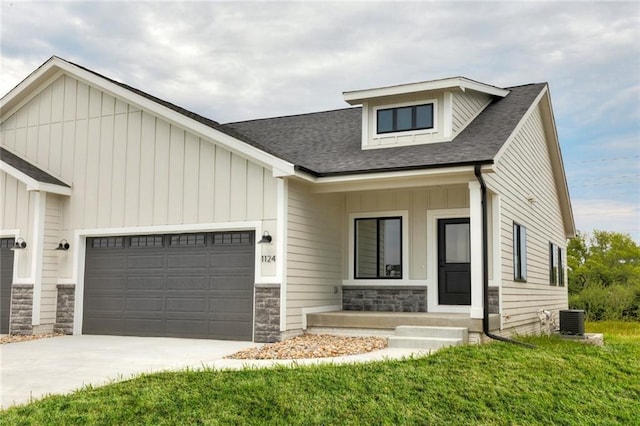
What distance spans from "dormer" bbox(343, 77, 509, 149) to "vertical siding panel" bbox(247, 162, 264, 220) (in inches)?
107

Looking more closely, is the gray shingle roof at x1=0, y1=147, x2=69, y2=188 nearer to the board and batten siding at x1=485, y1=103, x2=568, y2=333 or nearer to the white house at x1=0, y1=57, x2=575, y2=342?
the white house at x1=0, y1=57, x2=575, y2=342

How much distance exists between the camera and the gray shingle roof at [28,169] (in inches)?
496

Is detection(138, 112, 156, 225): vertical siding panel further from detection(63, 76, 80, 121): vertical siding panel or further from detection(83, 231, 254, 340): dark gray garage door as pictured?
detection(63, 76, 80, 121): vertical siding panel

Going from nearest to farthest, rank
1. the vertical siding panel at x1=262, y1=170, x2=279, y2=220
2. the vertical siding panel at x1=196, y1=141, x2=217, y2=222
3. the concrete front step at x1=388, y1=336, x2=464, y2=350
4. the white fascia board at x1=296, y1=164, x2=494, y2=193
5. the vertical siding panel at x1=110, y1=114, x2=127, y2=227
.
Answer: the concrete front step at x1=388, y1=336, x2=464, y2=350, the white fascia board at x1=296, y1=164, x2=494, y2=193, the vertical siding panel at x1=262, y1=170, x2=279, y2=220, the vertical siding panel at x1=196, y1=141, x2=217, y2=222, the vertical siding panel at x1=110, y1=114, x2=127, y2=227

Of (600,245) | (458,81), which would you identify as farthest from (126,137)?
(600,245)

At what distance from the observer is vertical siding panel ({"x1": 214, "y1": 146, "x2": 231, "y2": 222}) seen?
37.6 feet

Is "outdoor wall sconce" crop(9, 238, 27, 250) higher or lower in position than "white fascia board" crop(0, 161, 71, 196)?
lower

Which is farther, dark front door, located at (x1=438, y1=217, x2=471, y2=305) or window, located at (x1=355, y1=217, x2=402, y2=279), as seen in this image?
window, located at (x1=355, y1=217, x2=402, y2=279)

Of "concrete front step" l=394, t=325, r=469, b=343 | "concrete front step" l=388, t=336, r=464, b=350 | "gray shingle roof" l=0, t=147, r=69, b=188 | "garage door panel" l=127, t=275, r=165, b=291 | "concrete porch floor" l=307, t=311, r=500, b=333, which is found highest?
"gray shingle roof" l=0, t=147, r=69, b=188

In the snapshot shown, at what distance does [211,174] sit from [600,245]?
3086 cm

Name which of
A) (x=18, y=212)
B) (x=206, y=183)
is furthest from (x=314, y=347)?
(x=18, y=212)

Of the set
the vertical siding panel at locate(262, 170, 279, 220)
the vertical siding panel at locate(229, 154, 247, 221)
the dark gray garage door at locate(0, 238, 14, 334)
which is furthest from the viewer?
the dark gray garage door at locate(0, 238, 14, 334)

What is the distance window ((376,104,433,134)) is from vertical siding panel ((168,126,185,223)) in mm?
4012

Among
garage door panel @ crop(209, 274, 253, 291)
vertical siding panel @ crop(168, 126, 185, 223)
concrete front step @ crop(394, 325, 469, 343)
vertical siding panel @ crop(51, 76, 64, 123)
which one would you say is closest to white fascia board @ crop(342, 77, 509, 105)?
vertical siding panel @ crop(168, 126, 185, 223)
